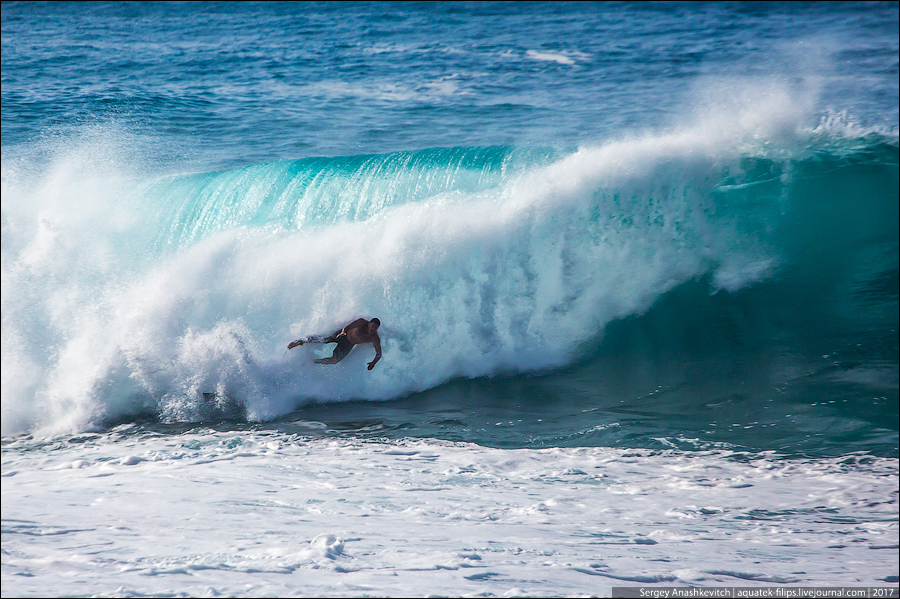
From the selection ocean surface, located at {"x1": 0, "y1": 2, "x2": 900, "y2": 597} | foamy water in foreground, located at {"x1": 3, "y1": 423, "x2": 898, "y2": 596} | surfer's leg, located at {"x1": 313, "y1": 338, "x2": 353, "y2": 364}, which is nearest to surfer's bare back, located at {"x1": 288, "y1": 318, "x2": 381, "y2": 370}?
surfer's leg, located at {"x1": 313, "y1": 338, "x2": 353, "y2": 364}

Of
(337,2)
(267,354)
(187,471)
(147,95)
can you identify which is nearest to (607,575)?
(187,471)

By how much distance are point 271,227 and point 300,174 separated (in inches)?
53.9

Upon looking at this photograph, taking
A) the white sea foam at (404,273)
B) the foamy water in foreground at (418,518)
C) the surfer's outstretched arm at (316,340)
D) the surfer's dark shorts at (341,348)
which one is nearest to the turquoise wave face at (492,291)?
the white sea foam at (404,273)

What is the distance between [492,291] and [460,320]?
62 cm

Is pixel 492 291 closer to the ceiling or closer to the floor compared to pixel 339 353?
closer to the ceiling

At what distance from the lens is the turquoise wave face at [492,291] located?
269 inches

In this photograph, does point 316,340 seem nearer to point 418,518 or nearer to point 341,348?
point 341,348

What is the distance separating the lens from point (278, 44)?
13.5m

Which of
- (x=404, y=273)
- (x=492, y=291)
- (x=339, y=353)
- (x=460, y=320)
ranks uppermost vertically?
(x=404, y=273)

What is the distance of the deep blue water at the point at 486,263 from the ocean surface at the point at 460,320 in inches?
1.7

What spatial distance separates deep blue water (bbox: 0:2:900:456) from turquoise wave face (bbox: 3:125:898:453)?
0.03 meters

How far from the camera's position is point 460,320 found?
761cm

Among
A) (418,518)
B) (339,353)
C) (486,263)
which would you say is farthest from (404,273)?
(418,518)

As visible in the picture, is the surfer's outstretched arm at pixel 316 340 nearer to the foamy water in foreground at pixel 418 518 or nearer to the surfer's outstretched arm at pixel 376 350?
the surfer's outstretched arm at pixel 376 350
